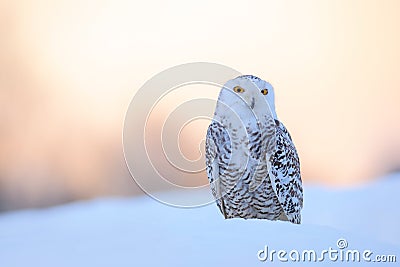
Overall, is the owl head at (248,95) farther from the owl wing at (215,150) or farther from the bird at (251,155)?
the owl wing at (215,150)

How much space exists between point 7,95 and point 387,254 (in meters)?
2.25

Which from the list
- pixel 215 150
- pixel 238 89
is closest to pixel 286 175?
pixel 215 150

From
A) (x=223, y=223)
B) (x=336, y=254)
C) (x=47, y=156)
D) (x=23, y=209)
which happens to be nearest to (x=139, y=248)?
(x=223, y=223)

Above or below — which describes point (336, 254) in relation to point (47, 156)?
below

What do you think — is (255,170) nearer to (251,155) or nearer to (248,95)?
(251,155)

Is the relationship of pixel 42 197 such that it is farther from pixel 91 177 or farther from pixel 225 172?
pixel 225 172

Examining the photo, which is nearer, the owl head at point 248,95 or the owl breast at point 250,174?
the owl head at point 248,95

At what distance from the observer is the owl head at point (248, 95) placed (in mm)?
1871

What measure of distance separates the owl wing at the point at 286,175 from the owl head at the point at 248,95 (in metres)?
0.14

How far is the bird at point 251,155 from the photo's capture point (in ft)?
6.30

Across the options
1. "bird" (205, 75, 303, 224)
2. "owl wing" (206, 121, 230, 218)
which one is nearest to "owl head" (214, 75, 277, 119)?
"bird" (205, 75, 303, 224)

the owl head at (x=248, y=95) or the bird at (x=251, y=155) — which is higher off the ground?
the owl head at (x=248, y=95)

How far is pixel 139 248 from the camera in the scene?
3.17 ft

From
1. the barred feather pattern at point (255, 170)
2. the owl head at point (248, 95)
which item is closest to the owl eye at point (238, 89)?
the owl head at point (248, 95)
